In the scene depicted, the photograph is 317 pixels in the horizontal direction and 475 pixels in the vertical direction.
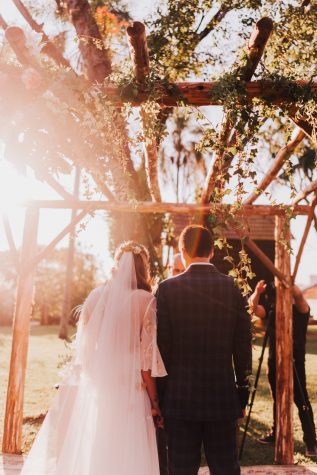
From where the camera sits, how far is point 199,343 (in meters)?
2.90

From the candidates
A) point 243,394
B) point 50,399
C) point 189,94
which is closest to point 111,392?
point 243,394

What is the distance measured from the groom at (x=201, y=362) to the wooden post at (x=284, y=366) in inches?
94.0

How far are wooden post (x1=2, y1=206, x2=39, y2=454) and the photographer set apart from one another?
2.63 m

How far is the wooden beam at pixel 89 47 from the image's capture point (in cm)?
727

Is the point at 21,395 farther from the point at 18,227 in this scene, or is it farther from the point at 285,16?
the point at 285,16

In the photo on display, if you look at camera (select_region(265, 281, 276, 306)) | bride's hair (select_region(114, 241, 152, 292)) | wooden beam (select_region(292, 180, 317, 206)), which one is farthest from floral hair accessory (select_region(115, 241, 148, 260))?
camera (select_region(265, 281, 276, 306))

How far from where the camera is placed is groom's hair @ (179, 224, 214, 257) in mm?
3051

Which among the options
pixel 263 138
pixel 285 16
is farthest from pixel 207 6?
pixel 263 138

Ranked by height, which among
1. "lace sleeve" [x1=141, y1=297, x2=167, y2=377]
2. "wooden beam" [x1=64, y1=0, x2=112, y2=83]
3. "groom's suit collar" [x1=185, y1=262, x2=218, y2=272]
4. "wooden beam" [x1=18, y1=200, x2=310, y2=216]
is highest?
"wooden beam" [x1=64, y1=0, x2=112, y2=83]

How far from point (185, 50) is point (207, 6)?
76cm

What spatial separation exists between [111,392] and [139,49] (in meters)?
2.35

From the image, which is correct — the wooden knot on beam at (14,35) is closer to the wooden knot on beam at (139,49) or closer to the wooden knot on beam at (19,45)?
the wooden knot on beam at (19,45)

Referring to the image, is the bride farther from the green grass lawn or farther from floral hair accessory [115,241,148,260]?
the green grass lawn

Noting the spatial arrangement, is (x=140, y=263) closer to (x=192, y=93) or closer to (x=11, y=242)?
(x=192, y=93)
